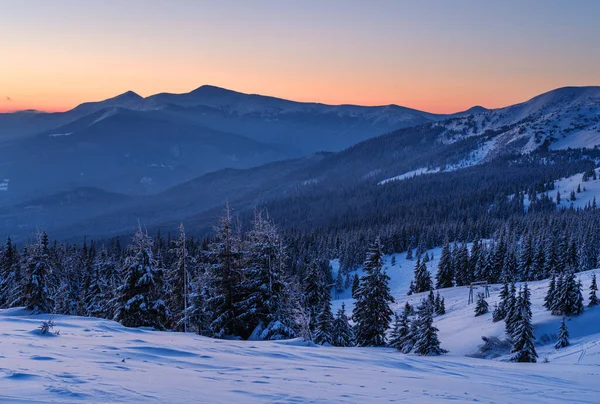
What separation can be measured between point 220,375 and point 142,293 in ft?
61.3

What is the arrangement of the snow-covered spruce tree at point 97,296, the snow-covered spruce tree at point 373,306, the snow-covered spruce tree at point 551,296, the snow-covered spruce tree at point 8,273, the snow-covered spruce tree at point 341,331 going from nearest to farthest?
the snow-covered spruce tree at point 373,306, the snow-covered spruce tree at point 341,331, the snow-covered spruce tree at point 97,296, the snow-covered spruce tree at point 551,296, the snow-covered spruce tree at point 8,273

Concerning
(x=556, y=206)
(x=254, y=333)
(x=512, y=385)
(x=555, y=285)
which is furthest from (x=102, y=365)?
(x=556, y=206)

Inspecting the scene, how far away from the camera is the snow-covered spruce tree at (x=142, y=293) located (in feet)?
91.0

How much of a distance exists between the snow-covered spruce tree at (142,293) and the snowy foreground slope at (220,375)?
1005 centimetres

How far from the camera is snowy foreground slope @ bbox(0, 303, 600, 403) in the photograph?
29.1ft

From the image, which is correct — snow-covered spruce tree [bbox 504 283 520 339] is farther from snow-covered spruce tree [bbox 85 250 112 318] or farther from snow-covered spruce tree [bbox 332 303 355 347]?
snow-covered spruce tree [bbox 85 250 112 318]

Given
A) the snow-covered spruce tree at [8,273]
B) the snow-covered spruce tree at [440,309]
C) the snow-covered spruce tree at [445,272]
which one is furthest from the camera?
the snow-covered spruce tree at [445,272]

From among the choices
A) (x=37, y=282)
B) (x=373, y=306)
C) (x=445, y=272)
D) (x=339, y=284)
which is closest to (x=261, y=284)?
(x=373, y=306)

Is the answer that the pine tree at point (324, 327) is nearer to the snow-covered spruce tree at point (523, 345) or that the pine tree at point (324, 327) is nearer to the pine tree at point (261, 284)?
the pine tree at point (261, 284)

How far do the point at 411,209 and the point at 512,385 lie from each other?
598ft

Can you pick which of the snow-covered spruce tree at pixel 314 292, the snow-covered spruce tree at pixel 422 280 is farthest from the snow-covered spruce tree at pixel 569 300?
the snow-covered spruce tree at pixel 422 280

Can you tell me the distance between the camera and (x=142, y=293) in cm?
2817

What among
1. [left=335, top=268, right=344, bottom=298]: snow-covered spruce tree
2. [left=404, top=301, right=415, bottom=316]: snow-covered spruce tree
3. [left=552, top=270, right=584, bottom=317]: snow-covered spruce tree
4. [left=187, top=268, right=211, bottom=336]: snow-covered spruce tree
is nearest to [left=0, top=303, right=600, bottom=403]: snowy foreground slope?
[left=187, top=268, right=211, bottom=336]: snow-covered spruce tree

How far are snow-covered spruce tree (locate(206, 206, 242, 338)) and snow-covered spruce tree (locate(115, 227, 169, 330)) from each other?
332cm
